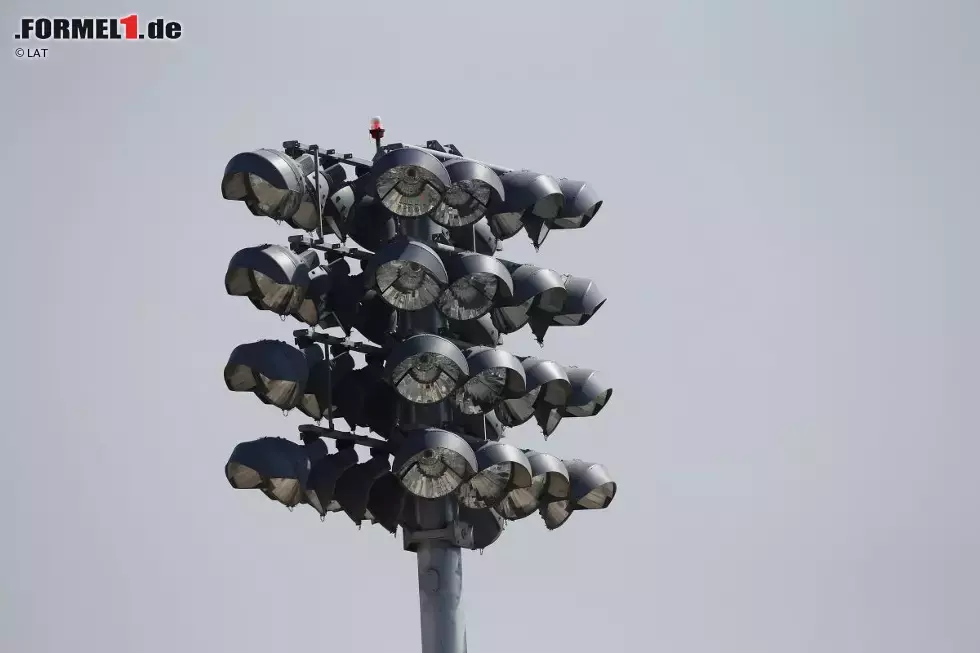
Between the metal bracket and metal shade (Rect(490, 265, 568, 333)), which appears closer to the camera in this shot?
the metal bracket

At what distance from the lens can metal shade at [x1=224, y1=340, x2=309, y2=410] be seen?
1949 inches

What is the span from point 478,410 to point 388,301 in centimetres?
305

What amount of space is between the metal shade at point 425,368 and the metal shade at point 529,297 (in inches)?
125

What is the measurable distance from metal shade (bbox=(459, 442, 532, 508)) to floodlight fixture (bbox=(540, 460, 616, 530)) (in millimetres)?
3411

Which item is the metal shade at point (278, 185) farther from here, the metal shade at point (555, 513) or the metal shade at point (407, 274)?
the metal shade at point (555, 513)

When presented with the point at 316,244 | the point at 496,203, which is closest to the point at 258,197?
the point at 316,244

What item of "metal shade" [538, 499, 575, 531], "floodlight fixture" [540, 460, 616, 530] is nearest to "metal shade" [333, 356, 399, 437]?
"floodlight fixture" [540, 460, 616, 530]

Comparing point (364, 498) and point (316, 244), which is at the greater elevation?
point (316, 244)

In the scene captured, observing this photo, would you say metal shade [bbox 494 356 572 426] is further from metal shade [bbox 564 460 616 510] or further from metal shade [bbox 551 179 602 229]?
metal shade [bbox 551 179 602 229]

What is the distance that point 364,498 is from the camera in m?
51.1

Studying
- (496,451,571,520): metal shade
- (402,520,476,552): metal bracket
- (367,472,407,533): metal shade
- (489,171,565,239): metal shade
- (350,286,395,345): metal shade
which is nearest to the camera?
(367,472,407,533): metal shade

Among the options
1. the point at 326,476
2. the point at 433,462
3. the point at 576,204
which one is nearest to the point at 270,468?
the point at 326,476

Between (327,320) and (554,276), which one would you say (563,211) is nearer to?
(554,276)

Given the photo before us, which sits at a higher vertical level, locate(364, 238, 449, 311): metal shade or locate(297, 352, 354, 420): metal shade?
locate(364, 238, 449, 311): metal shade
